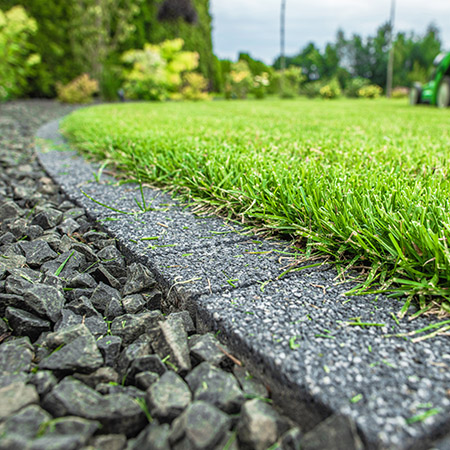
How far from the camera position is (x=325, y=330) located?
2.84 ft

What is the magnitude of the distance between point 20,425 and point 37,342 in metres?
0.32

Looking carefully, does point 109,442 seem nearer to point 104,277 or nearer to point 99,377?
point 99,377

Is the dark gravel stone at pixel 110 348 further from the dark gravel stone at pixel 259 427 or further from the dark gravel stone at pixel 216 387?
the dark gravel stone at pixel 259 427

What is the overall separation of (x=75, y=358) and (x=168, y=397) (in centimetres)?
24

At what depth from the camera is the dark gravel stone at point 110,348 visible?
900 mm

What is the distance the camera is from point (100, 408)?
2.37 ft

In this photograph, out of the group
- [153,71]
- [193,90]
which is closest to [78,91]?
[153,71]

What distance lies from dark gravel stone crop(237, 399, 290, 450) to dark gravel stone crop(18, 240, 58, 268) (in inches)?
37.0

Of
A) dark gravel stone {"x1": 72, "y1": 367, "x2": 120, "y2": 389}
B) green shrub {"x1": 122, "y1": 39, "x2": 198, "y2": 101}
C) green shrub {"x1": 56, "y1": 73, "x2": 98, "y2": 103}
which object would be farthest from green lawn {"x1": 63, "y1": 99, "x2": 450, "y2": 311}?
green shrub {"x1": 122, "y1": 39, "x2": 198, "y2": 101}

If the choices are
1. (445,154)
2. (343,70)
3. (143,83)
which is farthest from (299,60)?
(445,154)

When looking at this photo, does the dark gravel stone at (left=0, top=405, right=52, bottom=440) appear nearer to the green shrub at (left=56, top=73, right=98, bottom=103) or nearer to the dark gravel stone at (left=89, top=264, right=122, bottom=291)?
the dark gravel stone at (left=89, top=264, right=122, bottom=291)

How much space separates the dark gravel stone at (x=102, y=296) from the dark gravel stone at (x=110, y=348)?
0.60ft

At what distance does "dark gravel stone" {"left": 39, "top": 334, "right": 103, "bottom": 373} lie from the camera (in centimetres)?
83

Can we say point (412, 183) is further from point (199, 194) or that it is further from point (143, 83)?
point (143, 83)
